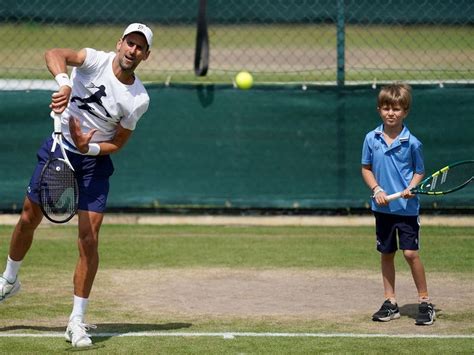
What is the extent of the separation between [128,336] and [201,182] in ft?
14.3

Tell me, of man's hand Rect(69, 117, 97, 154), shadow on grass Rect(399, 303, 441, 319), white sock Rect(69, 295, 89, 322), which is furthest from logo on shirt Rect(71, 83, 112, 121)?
shadow on grass Rect(399, 303, 441, 319)

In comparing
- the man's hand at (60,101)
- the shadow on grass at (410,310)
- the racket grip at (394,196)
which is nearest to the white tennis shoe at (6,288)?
the man's hand at (60,101)

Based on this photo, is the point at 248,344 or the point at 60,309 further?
the point at 60,309

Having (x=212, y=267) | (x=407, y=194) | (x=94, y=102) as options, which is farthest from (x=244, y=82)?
(x=94, y=102)

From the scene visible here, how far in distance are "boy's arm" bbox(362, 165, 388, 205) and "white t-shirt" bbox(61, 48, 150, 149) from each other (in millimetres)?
1608

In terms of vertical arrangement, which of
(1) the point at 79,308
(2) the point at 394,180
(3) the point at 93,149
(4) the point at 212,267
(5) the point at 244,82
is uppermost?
(5) the point at 244,82

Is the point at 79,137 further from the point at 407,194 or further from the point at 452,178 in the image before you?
the point at 452,178

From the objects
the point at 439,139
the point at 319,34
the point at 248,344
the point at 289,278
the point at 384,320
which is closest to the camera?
the point at 248,344

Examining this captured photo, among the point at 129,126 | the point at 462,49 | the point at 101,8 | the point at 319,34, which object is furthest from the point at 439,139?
the point at 129,126

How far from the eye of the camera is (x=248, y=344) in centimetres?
608

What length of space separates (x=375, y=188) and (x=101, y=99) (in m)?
1.89

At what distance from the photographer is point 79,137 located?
616 cm

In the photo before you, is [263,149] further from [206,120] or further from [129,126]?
[129,126]

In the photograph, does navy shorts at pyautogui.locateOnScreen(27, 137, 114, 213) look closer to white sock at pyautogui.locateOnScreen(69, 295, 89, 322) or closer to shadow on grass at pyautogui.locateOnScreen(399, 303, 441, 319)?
white sock at pyautogui.locateOnScreen(69, 295, 89, 322)
